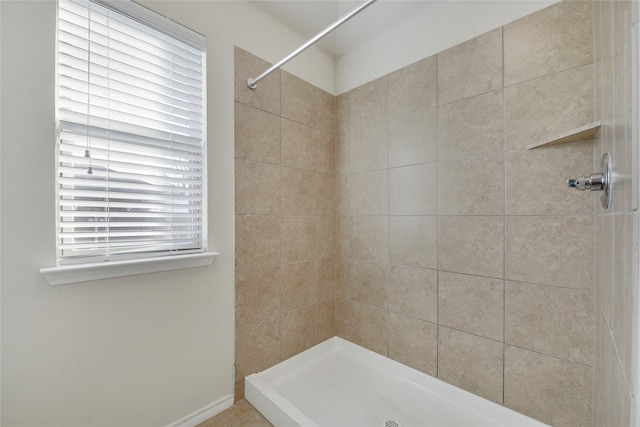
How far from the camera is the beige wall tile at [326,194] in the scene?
2.05 meters

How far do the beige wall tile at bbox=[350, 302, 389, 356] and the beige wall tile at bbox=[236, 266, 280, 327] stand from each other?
63cm

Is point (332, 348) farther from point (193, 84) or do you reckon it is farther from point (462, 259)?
point (193, 84)

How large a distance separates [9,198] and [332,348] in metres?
2.00

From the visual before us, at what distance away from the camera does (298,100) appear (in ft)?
6.26

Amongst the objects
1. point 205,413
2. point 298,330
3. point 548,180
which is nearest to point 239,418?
point 205,413

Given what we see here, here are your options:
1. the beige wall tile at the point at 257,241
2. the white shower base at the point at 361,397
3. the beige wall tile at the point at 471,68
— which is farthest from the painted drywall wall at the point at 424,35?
the white shower base at the point at 361,397

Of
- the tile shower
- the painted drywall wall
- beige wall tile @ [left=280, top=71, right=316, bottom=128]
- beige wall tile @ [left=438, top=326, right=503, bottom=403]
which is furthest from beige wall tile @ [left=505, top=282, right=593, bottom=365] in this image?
beige wall tile @ [left=280, top=71, right=316, bottom=128]

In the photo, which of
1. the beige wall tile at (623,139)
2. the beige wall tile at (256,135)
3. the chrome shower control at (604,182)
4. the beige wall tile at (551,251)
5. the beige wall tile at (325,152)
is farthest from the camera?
the beige wall tile at (325,152)

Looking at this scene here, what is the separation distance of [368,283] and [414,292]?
1.17 feet

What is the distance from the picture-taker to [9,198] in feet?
3.07

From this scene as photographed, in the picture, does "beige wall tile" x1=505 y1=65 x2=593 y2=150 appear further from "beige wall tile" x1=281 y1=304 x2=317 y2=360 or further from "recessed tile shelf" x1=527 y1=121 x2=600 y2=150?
"beige wall tile" x1=281 y1=304 x2=317 y2=360

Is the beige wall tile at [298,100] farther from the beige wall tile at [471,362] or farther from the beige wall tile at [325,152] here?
the beige wall tile at [471,362]

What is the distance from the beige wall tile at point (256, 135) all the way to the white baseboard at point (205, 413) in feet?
4.51

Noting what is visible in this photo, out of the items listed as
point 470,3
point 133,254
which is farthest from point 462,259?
point 133,254
